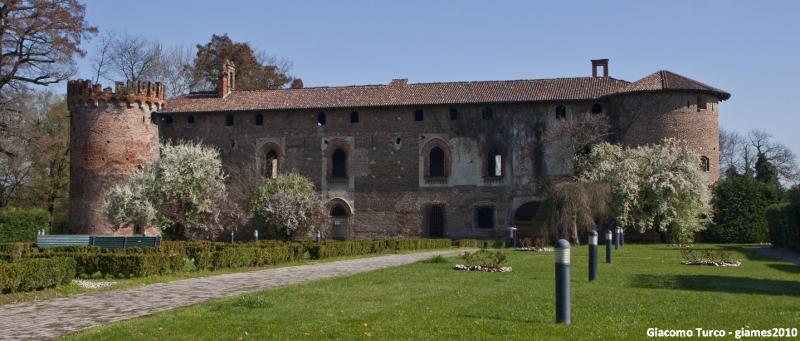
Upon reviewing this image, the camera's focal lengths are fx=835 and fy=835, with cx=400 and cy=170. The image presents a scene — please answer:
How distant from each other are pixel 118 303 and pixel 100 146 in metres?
31.4

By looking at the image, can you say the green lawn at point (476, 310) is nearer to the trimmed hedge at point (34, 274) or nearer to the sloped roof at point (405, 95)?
the trimmed hedge at point (34, 274)

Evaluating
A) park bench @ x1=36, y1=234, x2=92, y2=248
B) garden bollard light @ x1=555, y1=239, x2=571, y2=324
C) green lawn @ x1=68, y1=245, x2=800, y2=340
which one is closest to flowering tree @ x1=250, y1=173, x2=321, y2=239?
park bench @ x1=36, y1=234, x2=92, y2=248

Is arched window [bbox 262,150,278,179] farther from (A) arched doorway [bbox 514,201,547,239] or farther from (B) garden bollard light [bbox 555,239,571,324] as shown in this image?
(B) garden bollard light [bbox 555,239,571,324]

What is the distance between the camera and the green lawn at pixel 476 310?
8297mm

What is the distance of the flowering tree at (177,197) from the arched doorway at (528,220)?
13695 millimetres

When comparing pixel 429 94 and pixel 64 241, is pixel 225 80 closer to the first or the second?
pixel 429 94

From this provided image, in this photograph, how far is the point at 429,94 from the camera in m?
41.9

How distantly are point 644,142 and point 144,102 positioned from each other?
24589 millimetres

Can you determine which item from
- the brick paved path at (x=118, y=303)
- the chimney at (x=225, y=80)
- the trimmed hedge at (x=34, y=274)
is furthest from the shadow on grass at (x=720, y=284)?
the chimney at (x=225, y=80)

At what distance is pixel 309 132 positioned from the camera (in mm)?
42781

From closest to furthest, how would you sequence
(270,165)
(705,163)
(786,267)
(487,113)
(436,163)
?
1. (786,267)
2. (705,163)
3. (487,113)
4. (436,163)
5. (270,165)

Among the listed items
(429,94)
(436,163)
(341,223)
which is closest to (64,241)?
(341,223)

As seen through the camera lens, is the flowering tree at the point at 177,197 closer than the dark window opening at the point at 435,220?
Yes

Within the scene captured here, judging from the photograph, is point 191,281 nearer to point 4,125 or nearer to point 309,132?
point 4,125
